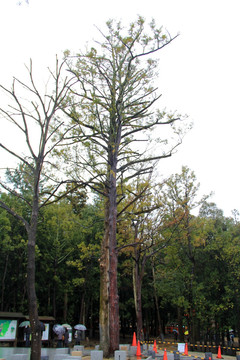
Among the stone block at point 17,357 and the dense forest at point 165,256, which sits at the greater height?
the dense forest at point 165,256

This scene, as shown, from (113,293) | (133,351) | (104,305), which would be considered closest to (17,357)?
(113,293)

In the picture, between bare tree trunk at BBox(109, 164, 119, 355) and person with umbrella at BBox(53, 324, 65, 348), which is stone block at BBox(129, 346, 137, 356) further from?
person with umbrella at BBox(53, 324, 65, 348)

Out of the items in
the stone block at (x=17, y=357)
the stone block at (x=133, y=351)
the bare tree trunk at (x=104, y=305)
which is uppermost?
the bare tree trunk at (x=104, y=305)

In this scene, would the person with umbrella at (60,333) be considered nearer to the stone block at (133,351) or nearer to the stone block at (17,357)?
the stone block at (133,351)

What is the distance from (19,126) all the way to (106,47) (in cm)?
681

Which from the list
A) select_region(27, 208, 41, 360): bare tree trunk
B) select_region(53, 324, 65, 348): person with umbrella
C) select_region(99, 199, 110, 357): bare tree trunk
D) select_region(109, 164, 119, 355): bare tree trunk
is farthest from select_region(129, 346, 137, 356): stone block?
select_region(53, 324, 65, 348): person with umbrella

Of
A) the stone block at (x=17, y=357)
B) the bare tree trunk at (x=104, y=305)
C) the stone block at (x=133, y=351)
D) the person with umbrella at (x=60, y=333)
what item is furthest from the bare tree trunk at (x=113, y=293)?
the person with umbrella at (x=60, y=333)

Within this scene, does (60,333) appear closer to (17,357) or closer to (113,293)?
(17,357)

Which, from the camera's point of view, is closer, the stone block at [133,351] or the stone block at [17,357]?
the stone block at [17,357]

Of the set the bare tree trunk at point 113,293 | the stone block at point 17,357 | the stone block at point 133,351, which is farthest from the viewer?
the stone block at point 133,351

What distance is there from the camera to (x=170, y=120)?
43.9 ft

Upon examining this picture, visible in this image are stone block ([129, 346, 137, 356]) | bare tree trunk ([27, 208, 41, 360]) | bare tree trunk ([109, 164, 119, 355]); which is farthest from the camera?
stone block ([129, 346, 137, 356])

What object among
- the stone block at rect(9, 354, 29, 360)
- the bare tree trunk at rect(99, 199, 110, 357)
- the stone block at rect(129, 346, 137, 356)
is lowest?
the stone block at rect(129, 346, 137, 356)

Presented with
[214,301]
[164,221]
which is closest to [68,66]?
[164,221]
